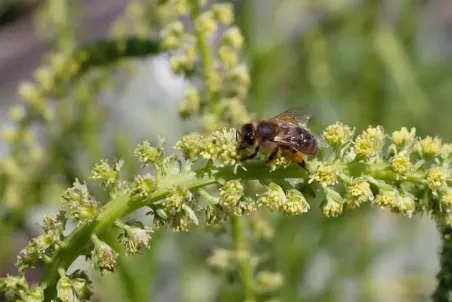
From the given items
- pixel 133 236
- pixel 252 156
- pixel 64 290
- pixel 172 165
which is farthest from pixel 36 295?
pixel 252 156

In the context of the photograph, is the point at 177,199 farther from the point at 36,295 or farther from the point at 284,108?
the point at 284,108

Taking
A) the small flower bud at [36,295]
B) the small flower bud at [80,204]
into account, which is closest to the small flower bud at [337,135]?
the small flower bud at [80,204]

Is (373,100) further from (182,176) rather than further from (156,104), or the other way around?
(182,176)

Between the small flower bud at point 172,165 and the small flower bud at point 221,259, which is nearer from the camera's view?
the small flower bud at point 172,165

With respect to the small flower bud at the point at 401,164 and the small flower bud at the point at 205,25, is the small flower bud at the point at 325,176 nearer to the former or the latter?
the small flower bud at the point at 401,164

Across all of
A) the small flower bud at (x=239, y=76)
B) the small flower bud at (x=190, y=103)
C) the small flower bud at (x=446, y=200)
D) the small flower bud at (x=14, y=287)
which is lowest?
the small flower bud at (x=14, y=287)

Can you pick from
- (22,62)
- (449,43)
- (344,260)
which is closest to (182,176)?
(344,260)

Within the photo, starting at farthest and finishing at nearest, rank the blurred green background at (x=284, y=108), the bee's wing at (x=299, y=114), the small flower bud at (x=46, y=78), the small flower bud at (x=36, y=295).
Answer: the blurred green background at (x=284, y=108) < the small flower bud at (x=46, y=78) < the bee's wing at (x=299, y=114) < the small flower bud at (x=36, y=295)

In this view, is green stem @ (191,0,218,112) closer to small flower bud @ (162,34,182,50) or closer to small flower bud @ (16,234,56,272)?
small flower bud @ (162,34,182,50)
